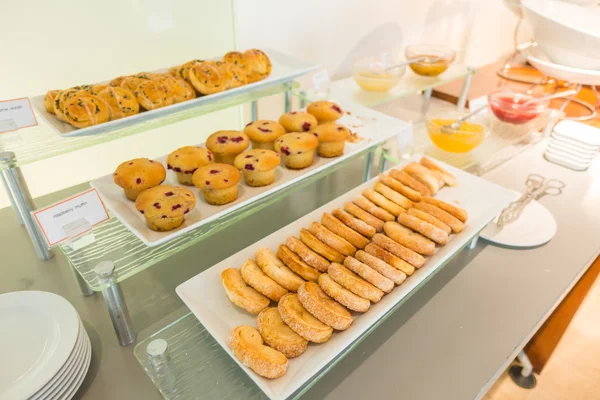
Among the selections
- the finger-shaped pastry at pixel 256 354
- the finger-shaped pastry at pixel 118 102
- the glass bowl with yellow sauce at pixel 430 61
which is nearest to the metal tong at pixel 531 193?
the glass bowl with yellow sauce at pixel 430 61

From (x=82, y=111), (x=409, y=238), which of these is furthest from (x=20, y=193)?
(x=409, y=238)

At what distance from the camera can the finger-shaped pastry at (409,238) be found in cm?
101

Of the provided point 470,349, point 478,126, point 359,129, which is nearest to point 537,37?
point 478,126

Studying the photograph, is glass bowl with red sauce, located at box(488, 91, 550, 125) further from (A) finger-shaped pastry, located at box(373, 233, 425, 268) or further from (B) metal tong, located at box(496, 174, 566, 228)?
(A) finger-shaped pastry, located at box(373, 233, 425, 268)

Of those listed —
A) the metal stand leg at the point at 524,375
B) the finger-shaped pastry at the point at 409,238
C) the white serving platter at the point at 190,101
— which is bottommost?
the metal stand leg at the point at 524,375

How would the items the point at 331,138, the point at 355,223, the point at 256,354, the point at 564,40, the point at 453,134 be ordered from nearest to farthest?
1. the point at 256,354
2. the point at 355,223
3. the point at 331,138
4. the point at 453,134
5. the point at 564,40

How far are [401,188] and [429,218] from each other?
0.49ft

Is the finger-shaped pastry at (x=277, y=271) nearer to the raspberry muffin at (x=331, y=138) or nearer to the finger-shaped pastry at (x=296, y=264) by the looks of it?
the finger-shaped pastry at (x=296, y=264)

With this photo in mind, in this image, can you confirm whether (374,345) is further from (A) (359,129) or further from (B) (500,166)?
(B) (500,166)

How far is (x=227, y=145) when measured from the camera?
1.12 meters

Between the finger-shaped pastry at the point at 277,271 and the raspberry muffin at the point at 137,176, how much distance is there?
301mm

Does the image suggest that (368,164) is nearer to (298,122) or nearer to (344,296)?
(298,122)

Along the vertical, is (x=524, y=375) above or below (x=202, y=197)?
below

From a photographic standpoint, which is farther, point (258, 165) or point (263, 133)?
point (263, 133)
